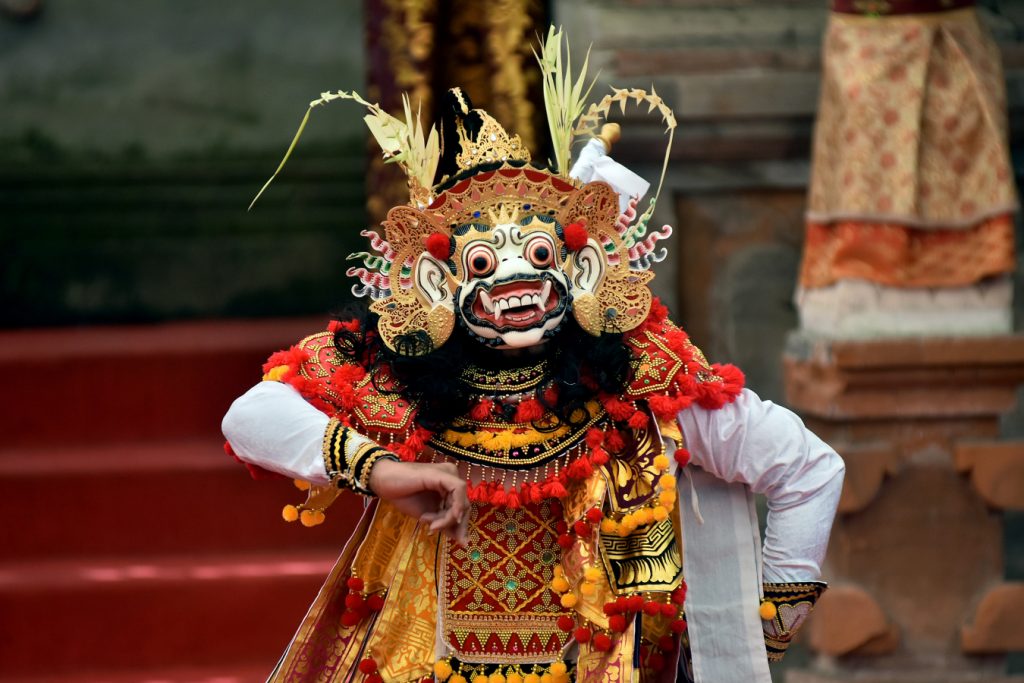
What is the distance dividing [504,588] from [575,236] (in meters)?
0.58

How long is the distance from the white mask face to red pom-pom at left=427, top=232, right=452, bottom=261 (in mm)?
28

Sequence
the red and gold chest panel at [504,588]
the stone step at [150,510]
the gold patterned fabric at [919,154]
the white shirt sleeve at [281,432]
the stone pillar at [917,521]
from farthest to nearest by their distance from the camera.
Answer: the stone step at [150,510] < the stone pillar at [917,521] < the gold patterned fabric at [919,154] < the red and gold chest panel at [504,588] < the white shirt sleeve at [281,432]

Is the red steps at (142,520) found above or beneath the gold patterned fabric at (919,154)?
beneath

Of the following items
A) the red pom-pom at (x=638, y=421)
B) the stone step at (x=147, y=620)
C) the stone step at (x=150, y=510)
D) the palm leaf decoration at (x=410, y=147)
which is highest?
the palm leaf decoration at (x=410, y=147)

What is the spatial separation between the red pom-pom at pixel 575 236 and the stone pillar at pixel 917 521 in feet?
5.49

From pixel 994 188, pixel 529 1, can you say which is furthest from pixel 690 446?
pixel 529 1

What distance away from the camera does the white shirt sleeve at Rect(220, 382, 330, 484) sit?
101 inches

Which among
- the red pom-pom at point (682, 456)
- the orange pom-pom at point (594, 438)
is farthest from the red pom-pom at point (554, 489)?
the red pom-pom at point (682, 456)

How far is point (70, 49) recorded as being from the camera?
644 centimetres

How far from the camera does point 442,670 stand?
267cm

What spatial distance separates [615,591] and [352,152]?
12.8 ft

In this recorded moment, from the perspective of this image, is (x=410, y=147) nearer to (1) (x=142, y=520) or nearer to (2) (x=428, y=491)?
(2) (x=428, y=491)

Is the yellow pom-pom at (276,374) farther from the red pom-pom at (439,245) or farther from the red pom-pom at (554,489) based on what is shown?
the red pom-pom at (554,489)

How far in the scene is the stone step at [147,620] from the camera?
4.44 meters
